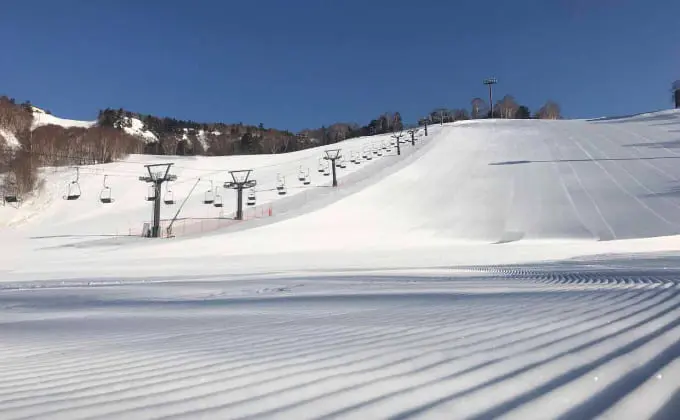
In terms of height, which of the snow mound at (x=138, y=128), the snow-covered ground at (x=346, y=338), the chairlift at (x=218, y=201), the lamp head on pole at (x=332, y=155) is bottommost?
the snow-covered ground at (x=346, y=338)

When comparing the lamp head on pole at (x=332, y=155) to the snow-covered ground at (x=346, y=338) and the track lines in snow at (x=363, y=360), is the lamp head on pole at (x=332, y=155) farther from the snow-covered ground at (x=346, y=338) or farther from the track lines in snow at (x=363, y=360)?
the track lines in snow at (x=363, y=360)

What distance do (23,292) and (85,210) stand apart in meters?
29.9

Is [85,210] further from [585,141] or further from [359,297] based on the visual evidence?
[585,141]

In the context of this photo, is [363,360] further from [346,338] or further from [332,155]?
[332,155]

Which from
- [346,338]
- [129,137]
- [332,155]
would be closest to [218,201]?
[332,155]

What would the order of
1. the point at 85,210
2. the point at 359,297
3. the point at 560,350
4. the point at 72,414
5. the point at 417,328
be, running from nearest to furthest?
the point at 72,414 → the point at 560,350 → the point at 417,328 → the point at 359,297 → the point at 85,210

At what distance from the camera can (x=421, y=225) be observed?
2594cm

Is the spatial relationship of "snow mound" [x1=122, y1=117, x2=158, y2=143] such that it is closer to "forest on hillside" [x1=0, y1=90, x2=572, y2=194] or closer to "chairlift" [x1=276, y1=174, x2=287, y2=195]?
"forest on hillside" [x1=0, y1=90, x2=572, y2=194]

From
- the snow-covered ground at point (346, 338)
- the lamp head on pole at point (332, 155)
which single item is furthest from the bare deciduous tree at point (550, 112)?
the snow-covered ground at point (346, 338)

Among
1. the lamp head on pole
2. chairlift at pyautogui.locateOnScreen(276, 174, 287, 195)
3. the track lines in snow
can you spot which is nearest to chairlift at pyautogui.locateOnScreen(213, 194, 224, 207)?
chairlift at pyautogui.locateOnScreen(276, 174, 287, 195)

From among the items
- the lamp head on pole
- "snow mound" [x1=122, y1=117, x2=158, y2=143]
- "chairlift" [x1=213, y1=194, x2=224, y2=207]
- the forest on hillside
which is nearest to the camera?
"chairlift" [x1=213, y1=194, x2=224, y2=207]

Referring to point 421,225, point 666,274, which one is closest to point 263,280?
point 666,274

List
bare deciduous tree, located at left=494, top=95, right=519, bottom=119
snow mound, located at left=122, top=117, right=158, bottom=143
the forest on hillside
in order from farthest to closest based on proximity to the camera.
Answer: snow mound, located at left=122, top=117, right=158, bottom=143, bare deciduous tree, located at left=494, top=95, right=519, bottom=119, the forest on hillside

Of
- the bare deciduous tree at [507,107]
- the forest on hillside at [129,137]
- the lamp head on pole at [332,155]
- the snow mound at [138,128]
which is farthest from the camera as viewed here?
the snow mound at [138,128]
